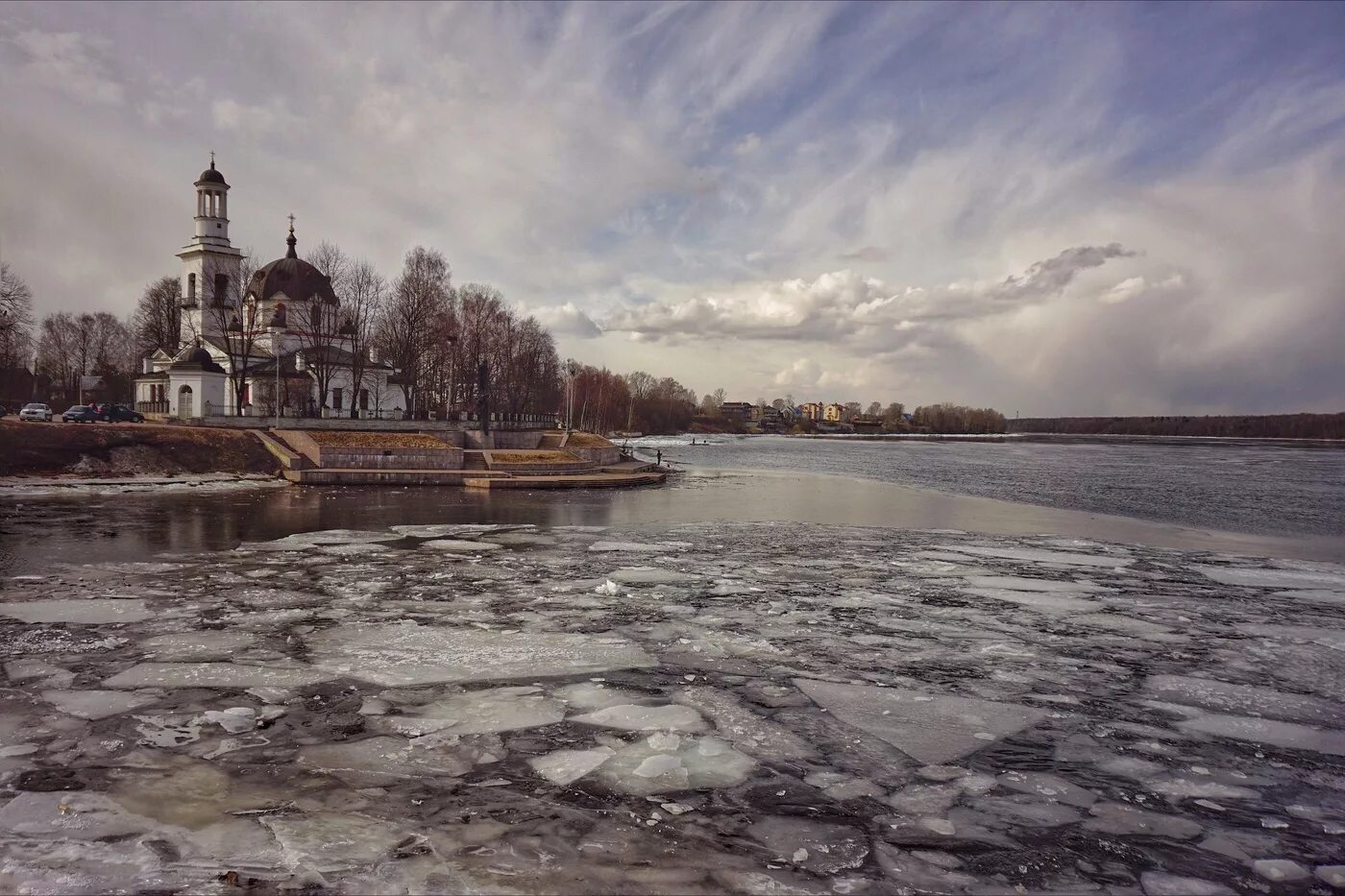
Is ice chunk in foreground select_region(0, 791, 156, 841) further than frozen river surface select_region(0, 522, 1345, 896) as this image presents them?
Yes

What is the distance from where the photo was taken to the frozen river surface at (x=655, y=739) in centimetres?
431

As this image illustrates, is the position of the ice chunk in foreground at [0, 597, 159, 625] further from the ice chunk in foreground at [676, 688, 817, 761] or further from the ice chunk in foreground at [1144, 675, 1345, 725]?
the ice chunk in foreground at [1144, 675, 1345, 725]

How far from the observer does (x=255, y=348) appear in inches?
2244

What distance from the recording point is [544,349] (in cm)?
9281

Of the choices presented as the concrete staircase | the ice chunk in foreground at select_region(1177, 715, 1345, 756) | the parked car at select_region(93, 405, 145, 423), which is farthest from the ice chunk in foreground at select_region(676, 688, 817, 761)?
the parked car at select_region(93, 405, 145, 423)

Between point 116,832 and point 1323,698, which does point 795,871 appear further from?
point 1323,698

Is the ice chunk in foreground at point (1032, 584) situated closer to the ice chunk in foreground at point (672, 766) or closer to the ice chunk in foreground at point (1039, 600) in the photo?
the ice chunk in foreground at point (1039, 600)

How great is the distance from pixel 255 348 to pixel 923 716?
6088 centimetres

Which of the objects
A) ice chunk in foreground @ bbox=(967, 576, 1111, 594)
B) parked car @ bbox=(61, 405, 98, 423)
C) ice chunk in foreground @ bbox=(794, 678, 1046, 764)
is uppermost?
parked car @ bbox=(61, 405, 98, 423)

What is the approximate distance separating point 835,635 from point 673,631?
1979 mm

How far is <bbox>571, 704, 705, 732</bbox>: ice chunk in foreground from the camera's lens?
6344mm

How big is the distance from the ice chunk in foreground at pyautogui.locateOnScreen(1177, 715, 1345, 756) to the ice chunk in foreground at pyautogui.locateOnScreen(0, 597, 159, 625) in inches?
446

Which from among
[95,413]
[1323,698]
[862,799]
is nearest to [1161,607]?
[1323,698]

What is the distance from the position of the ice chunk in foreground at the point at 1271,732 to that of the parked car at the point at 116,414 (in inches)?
2095
